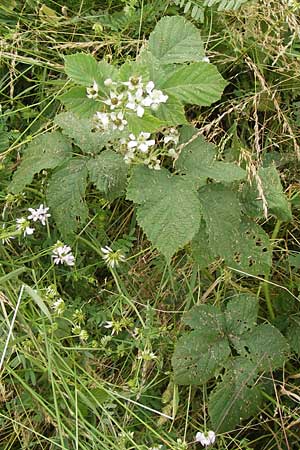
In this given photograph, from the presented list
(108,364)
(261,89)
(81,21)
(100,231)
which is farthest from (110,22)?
(108,364)

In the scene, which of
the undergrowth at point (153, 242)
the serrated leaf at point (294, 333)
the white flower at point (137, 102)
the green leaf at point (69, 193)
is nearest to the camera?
the white flower at point (137, 102)

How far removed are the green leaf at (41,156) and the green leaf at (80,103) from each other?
193mm

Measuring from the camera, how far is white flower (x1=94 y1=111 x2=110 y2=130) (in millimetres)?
1374

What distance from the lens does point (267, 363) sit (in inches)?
62.9

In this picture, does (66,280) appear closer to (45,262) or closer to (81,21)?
(45,262)

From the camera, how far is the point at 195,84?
4.80 feet

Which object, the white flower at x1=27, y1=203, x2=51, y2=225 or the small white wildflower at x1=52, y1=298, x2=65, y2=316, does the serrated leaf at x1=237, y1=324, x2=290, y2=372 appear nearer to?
the small white wildflower at x1=52, y1=298, x2=65, y2=316

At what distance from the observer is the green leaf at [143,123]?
4.44 ft

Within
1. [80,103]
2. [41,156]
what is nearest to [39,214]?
[41,156]

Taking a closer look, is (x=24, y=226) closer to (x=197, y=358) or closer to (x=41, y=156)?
(x=41, y=156)

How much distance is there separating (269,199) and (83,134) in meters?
0.42

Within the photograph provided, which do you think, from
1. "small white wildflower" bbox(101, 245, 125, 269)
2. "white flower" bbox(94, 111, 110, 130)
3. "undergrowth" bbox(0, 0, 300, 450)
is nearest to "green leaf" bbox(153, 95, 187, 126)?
"undergrowth" bbox(0, 0, 300, 450)

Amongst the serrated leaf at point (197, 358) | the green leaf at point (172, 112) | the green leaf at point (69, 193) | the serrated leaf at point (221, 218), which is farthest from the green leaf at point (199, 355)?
the green leaf at point (172, 112)

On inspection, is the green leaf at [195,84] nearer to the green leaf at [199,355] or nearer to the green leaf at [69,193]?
the green leaf at [69,193]
